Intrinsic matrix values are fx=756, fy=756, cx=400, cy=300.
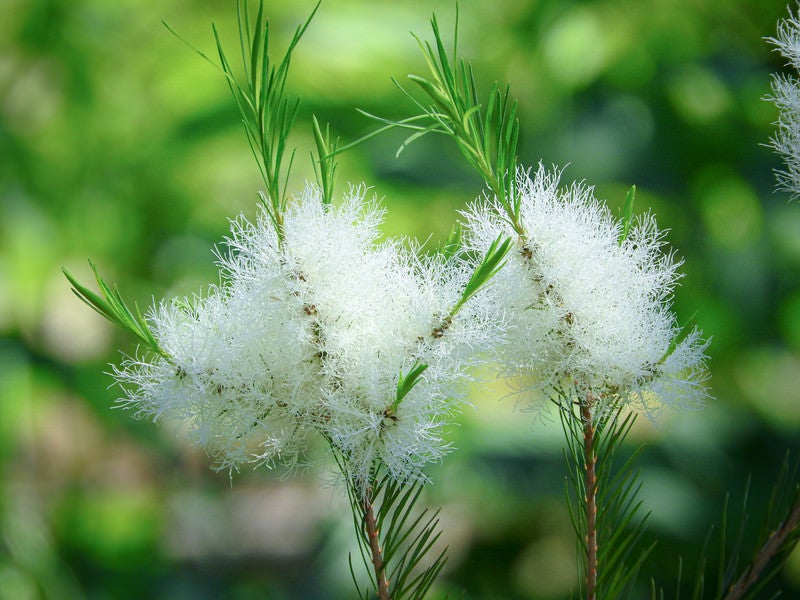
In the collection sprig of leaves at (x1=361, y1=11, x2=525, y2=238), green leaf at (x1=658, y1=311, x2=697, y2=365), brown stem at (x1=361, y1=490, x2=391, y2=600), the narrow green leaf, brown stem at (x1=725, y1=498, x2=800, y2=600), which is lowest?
brown stem at (x1=725, y1=498, x2=800, y2=600)

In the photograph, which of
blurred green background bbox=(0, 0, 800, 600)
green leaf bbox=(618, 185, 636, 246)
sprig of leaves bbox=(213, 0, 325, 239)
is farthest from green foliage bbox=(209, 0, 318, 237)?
blurred green background bbox=(0, 0, 800, 600)

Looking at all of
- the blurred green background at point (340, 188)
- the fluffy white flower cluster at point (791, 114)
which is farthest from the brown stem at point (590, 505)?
the blurred green background at point (340, 188)

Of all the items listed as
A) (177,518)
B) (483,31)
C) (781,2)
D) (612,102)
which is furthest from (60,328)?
(781,2)

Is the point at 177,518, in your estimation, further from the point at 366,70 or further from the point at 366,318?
the point at 366,318

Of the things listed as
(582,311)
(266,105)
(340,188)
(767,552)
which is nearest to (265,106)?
→ (266,105)

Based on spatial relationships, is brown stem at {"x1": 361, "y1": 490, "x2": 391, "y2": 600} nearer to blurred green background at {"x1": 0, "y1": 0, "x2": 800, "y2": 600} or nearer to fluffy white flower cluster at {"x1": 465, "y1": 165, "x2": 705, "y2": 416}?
fluffy white flower cluster at {"x1": 465, "y1": 165, "x2": 705, "y2": 416}

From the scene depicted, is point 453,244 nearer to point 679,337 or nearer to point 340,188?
point 679,337
